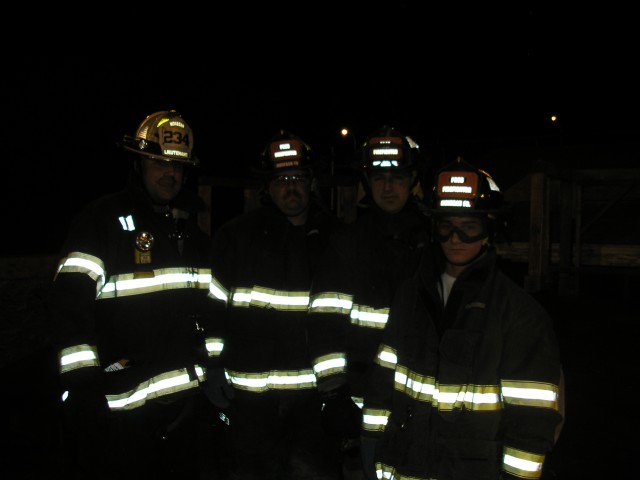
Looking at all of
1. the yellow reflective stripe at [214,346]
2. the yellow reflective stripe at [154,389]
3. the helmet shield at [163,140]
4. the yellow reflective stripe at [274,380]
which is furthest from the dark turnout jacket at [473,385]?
the helmet shield at [163,140]

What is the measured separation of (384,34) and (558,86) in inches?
521

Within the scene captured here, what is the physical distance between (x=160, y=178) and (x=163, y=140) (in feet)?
0.71

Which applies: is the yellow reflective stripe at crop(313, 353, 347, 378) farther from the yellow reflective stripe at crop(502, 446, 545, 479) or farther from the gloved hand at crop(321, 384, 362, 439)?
the yellow reflective stripe at crop(502, 446, 545, 479)

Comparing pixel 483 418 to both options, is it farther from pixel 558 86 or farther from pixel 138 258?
pixel 558 86

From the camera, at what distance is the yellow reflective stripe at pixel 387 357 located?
2604mm

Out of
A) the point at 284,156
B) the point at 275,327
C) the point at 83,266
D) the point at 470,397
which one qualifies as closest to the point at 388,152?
the point at 284,156

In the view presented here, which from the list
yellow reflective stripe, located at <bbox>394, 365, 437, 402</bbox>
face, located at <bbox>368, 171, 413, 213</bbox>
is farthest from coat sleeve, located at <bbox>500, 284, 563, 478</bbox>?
face, located at <bbox>368, 171, 413, 213</bbox>

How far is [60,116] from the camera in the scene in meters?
9.72

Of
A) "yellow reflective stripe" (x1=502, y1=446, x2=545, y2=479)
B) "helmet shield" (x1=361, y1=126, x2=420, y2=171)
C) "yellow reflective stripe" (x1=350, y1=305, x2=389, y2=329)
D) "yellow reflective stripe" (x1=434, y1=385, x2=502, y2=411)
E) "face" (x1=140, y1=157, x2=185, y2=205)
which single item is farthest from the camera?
"helmet shield" (x1=361, y1=126, x2=420, y2=171)

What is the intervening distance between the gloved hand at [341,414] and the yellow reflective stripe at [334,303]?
1.33ft

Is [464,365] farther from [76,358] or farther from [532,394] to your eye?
[76,358]

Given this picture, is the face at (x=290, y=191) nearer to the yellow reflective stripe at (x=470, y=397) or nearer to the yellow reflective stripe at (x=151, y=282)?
the yellow reflective stripe at (x=151, y=282)

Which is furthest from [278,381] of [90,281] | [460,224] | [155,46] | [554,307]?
[155,46]

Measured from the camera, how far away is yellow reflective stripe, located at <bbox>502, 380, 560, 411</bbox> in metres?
2.16
